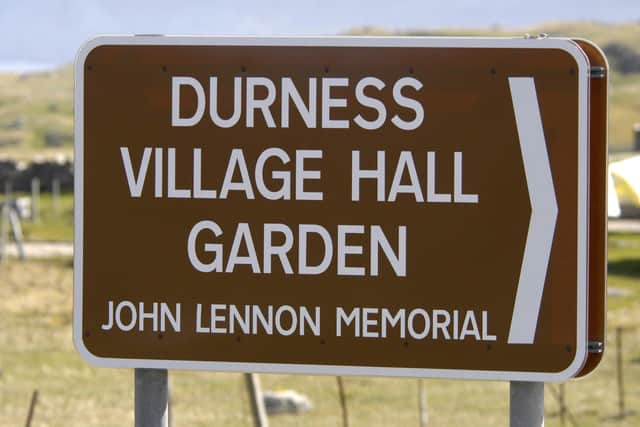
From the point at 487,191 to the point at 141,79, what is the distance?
92cm

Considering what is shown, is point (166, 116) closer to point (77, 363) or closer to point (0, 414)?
point (0, 414)

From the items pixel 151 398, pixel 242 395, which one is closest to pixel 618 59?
pixel 242 395

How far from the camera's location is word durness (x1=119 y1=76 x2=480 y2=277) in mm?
3006

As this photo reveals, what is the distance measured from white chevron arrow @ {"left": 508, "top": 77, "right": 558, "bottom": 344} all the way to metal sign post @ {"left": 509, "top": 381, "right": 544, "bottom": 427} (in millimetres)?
113

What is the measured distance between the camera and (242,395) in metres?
15.4

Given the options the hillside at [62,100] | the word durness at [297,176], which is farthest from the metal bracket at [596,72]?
the hillside at [62,100]

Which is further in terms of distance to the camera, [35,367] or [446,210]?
[35,367]

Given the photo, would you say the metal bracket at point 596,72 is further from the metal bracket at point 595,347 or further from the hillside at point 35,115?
the hillside at point 35,115

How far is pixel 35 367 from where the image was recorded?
18.3m

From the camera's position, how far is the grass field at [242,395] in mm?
14047

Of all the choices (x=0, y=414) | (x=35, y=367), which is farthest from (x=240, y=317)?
(x=35, y=367)

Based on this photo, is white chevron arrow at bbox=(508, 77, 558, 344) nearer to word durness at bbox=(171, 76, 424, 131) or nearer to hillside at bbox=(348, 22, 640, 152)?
word durness at bbox=(171, 76, 424, 131)

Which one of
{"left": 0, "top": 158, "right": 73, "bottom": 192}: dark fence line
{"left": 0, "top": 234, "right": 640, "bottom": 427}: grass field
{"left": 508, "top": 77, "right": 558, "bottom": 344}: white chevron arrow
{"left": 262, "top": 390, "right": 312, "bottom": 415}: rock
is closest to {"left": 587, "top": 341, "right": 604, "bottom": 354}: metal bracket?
{"left": 508, "top": 77, "right": 558, "bottom": 344}: white chevron arrow

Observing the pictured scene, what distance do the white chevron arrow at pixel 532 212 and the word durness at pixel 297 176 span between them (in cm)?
16
